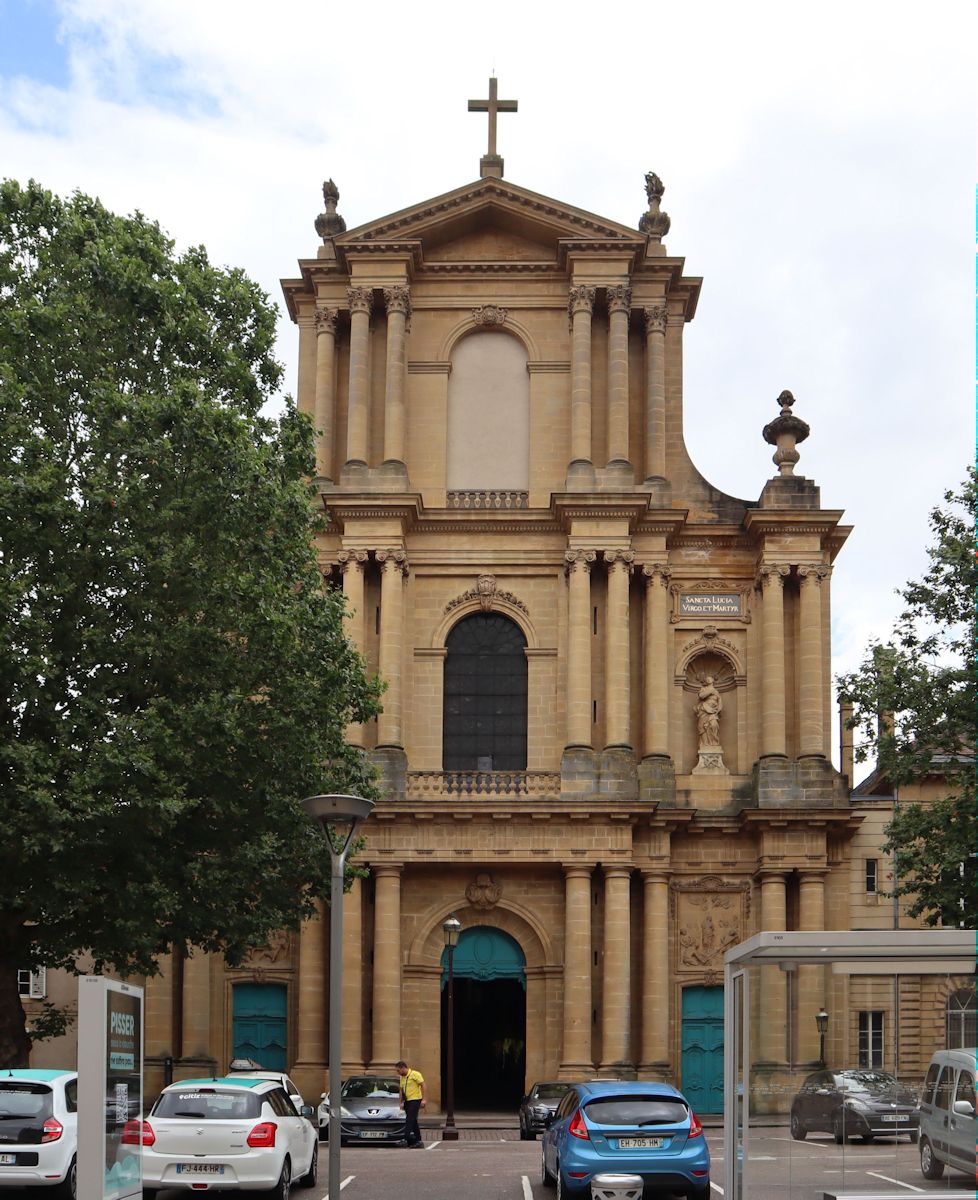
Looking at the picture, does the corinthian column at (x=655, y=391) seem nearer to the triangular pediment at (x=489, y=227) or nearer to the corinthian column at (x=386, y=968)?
the triangular pediment at (x=489, y=227)

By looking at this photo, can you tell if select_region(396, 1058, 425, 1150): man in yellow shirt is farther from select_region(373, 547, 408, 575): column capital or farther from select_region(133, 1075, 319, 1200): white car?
select_region(373, 547, 408, 575): column capital

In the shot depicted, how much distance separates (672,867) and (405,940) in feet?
21.9

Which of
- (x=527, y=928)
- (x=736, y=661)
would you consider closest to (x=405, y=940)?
(x=527, y=928)

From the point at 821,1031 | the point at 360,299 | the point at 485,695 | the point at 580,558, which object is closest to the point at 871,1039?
the point at 821,1031

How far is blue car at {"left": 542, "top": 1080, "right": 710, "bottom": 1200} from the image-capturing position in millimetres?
22359

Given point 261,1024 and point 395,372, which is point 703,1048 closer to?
point 261,1024

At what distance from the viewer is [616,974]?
44000 millimetres

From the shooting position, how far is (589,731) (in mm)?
45250

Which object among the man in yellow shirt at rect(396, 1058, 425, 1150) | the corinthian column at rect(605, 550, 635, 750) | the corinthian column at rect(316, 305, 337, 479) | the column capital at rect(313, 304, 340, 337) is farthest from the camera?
the column capital at rect(313, 304, 340, 337)

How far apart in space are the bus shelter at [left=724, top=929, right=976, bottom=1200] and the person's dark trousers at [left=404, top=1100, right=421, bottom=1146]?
17.8m

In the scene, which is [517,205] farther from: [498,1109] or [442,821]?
[498,1109]

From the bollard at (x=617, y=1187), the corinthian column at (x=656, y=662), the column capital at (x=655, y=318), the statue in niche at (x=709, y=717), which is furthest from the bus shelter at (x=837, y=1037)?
the column capital at (x=655, y=318)

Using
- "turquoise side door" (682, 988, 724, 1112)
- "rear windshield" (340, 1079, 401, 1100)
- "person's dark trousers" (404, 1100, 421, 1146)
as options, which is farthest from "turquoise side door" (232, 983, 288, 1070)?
"person's dark trousers" (404, 1100, 421, 1146)

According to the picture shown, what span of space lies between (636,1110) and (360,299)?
29.2m
